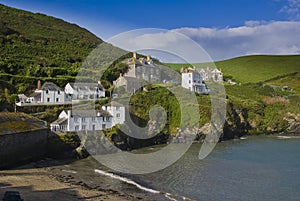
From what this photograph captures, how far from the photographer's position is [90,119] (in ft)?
133

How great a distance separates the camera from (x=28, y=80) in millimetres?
48969

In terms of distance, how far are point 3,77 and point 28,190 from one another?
29073 mm

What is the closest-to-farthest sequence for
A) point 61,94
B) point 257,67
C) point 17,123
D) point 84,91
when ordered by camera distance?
1. point 17,123
2. point 61,94
3. point 84,91
4. point 257,67

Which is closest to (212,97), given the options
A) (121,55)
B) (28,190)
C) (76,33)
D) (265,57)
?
(121,55)

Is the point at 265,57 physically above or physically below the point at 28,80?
above

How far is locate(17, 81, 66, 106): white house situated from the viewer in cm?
4275

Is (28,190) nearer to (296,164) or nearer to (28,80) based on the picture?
(296,164)

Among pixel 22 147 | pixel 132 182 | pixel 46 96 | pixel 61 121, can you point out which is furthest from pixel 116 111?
pixel 132 182

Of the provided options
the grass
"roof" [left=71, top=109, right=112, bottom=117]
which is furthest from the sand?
"roof" [left=71, top=109, right=112, bottom=117]

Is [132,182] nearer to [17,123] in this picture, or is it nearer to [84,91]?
[17,123]

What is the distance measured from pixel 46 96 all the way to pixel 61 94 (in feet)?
6.14

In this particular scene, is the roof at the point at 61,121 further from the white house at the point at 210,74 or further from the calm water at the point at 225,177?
the white house at the point at 210,74

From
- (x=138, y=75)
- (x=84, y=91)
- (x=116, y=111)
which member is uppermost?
(x=138, y=75)

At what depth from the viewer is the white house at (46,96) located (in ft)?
140
